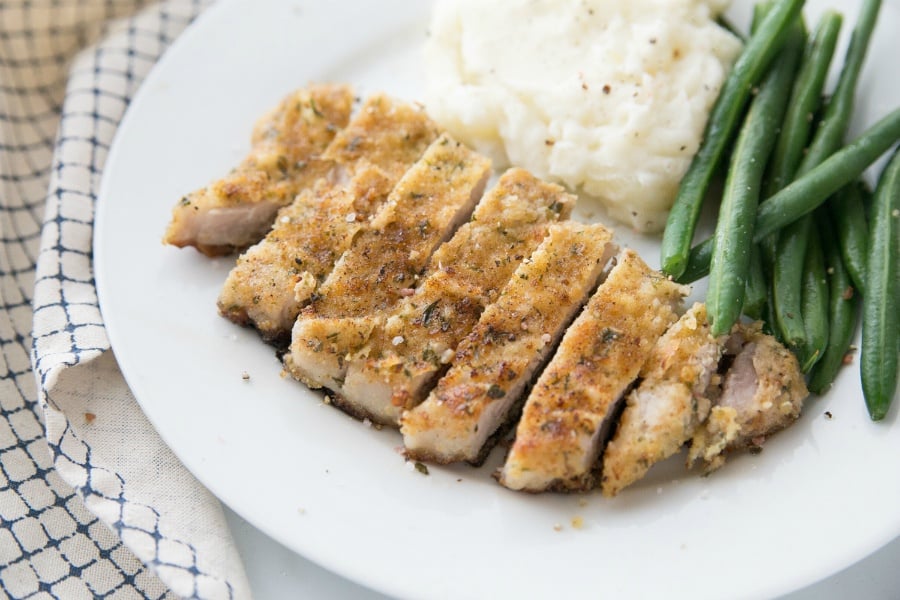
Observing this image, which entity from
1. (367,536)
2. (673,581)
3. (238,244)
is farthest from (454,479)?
(238,244)

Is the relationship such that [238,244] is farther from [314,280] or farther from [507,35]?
[507,35]

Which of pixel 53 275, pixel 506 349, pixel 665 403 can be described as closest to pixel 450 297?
pixel 506 349

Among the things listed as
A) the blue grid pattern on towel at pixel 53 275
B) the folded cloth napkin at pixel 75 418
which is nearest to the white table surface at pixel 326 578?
the folded cloth napkin at pixel 75 418

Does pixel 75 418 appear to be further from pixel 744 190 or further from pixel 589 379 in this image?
pixel 744 190

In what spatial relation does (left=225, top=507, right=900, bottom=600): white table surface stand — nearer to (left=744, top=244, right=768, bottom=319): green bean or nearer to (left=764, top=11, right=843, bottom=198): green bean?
(left=744, top=244, right=768, bottom=319): green bean

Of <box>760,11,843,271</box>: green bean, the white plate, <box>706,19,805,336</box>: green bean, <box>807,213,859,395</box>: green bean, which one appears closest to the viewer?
the white plate

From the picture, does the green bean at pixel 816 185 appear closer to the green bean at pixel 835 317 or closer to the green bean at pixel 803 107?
the green bean at pixel 803 107

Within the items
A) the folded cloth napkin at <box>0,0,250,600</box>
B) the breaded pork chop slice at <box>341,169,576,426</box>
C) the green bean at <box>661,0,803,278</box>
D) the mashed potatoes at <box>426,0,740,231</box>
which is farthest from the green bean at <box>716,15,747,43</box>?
the folded cloth napkin at <box>0,0,250,600</box>
